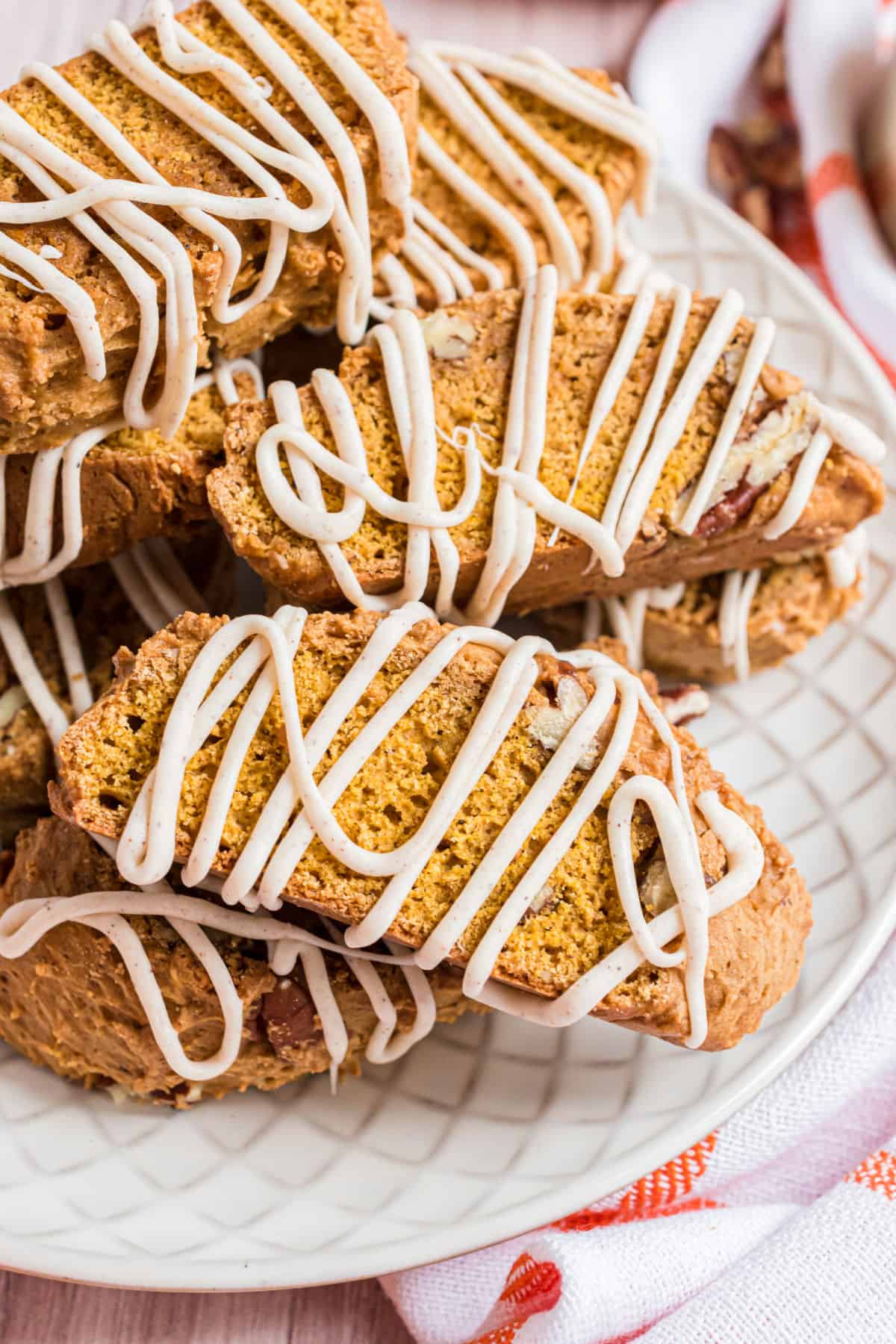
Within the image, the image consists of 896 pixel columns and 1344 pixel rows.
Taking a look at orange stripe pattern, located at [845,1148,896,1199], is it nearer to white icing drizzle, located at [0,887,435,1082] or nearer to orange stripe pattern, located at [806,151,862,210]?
white icing drizzle, located at [0,887,435,1082]

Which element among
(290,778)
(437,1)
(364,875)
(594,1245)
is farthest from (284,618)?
(437,1)

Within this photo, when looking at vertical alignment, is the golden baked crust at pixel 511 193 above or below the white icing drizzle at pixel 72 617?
above

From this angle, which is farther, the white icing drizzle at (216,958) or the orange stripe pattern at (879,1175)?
the orange stripe pattern at (879,1175)

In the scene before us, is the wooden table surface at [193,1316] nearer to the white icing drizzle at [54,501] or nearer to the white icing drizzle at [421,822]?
the white icing drizzle at [421,822]

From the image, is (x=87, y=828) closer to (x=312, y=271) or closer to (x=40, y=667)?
(x=40, y=667)

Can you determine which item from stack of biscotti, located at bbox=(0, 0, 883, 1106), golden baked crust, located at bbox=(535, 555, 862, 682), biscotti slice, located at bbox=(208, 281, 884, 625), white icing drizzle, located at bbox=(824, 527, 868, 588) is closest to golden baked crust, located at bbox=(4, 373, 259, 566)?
stack of biscotti, located at bbox=(0, 0, 883, 1106)

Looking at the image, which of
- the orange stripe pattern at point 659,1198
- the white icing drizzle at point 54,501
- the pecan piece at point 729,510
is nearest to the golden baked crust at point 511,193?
the white icing drizzle at point 54,501

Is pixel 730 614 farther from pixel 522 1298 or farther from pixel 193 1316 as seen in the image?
pixel 193 1316
